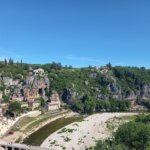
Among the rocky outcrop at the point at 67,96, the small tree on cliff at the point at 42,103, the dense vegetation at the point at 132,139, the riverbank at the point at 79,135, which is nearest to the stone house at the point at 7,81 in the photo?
the small tree on cliff at the point at 42,103

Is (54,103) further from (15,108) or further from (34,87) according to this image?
(15,108)

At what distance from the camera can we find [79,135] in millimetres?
115500

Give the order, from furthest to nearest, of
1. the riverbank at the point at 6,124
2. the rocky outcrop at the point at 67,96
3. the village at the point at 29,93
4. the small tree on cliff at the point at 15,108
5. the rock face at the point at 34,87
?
1. the rocky outcrop at the point at 67,96
2. the rock face at the point at 34,87
3. the village at the point at 29,93
4. the small tree on cliff at the point at 15,108
5. the riverbank at the point at 6,124

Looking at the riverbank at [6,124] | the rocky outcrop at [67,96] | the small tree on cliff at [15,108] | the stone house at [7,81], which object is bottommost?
the riverbank at [6,124]

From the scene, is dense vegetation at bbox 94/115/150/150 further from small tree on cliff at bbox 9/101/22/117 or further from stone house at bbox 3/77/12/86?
stone house at bbox 3/77/12/86

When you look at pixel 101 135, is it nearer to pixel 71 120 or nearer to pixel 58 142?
pixel 58 142

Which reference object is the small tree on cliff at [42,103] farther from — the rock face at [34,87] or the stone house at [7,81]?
the stone house at [7,81]

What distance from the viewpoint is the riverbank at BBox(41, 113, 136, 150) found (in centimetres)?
10062

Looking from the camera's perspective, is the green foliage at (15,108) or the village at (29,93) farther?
the village at (29,93)

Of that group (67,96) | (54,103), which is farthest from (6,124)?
(67,96)

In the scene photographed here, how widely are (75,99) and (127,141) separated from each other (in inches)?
4021

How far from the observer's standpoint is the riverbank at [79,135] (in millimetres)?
100625

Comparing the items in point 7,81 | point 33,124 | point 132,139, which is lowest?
point 132,139

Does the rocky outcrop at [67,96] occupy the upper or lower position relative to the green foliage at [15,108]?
upper
